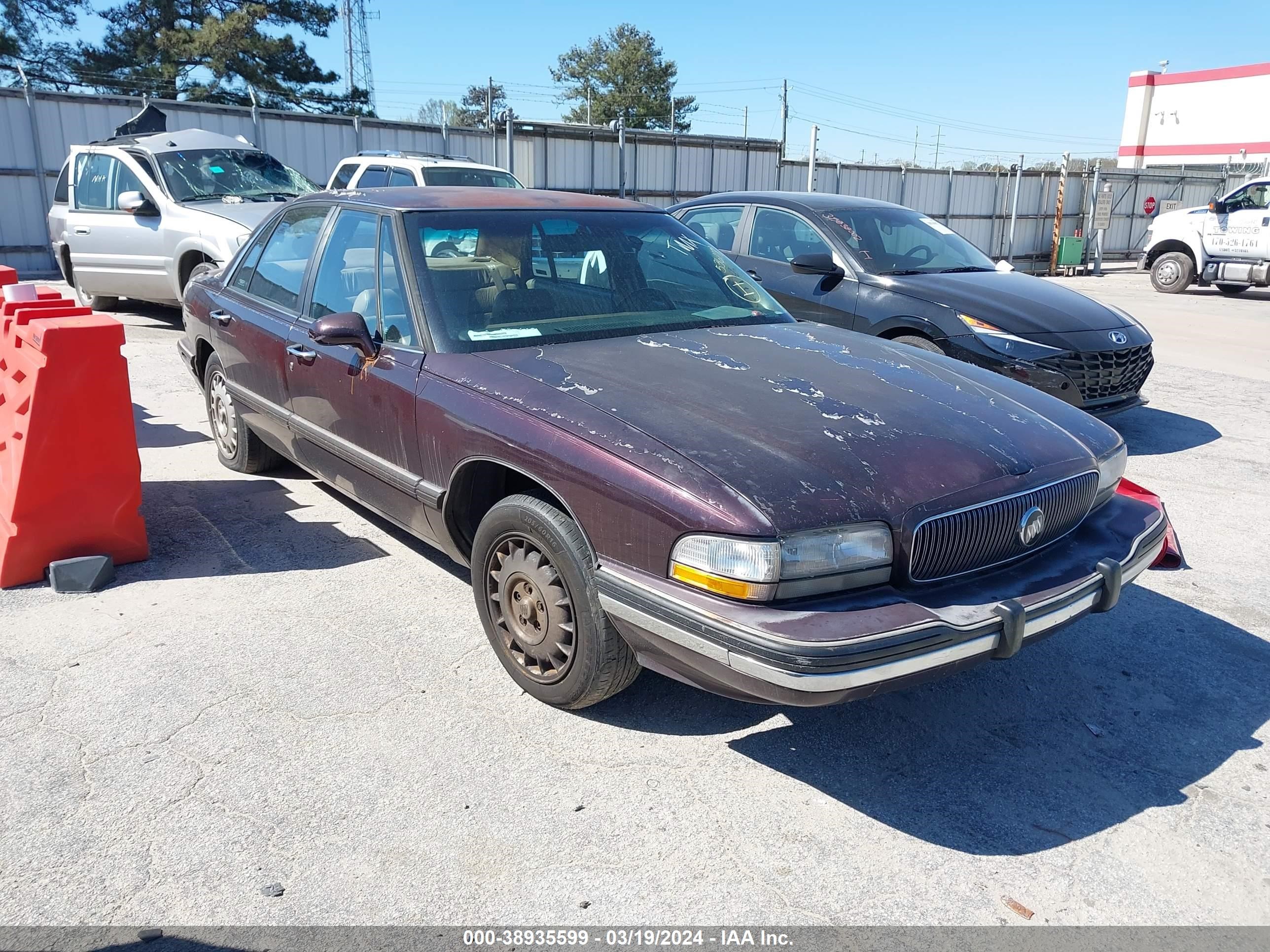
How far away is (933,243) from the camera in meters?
7.40

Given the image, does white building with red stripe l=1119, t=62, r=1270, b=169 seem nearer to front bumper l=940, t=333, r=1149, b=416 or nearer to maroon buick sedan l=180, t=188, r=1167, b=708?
front bumper l=940, t=333, r=1149, b=416

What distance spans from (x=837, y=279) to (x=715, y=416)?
421cm

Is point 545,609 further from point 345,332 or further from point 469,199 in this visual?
point 469,199

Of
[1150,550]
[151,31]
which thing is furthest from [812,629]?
[151,31]

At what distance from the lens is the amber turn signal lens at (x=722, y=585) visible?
2527mm

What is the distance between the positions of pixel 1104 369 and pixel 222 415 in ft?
18.3

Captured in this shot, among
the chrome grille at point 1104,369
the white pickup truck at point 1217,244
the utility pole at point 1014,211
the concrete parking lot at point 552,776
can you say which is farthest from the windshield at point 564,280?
the utility pole at point 1014,211

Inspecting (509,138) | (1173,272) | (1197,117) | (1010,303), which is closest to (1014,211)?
(1173,272)

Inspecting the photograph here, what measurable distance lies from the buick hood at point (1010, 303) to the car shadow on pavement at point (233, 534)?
4.12 meters

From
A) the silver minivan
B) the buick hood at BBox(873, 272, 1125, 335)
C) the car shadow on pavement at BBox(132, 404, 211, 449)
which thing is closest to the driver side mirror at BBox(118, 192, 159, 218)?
the silver minivan

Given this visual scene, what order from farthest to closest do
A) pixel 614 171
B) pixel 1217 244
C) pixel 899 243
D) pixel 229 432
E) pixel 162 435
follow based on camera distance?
pixel 614 171 < pixel 1217 244 < pixel 899 243 < pixel 162 435 < pixel 229 432

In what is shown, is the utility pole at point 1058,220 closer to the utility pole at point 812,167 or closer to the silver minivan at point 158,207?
the utility pole at point 812,167

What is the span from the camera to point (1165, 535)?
3.54m

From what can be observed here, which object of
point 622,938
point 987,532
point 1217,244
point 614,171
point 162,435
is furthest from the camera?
point 614,171
